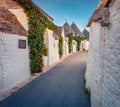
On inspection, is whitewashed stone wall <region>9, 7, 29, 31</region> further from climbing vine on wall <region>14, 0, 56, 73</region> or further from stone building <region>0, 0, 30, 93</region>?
climbing vine on wall <region>14, 0, 56, 73</region>

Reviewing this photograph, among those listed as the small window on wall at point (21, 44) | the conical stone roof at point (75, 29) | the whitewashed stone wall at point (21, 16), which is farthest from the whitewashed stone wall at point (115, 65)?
the conical stone roof at point (75, 29)

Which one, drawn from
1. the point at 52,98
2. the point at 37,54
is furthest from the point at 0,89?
the point at 37,54

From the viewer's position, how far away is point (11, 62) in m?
12.7

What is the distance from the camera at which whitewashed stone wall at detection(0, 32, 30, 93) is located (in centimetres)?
1144

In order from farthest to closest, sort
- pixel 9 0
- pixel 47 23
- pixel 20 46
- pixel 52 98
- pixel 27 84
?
pixel 47 23 < pixel 9 0 < pixel 20 46 < pixel 27 84 < pixel 52 98

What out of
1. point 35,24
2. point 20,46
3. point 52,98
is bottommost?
point 52,98

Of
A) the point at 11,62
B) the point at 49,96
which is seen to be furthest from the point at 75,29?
the point at 49,96

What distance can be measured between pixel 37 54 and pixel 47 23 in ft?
16.1

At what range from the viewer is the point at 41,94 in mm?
10750

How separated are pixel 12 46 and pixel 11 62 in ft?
3.50

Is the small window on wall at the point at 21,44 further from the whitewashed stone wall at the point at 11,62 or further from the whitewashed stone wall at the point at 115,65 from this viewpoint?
the whitewashed stone wall at the point at 115,65

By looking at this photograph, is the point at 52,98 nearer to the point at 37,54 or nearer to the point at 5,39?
the point at 5,39

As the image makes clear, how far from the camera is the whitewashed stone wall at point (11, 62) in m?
11.4

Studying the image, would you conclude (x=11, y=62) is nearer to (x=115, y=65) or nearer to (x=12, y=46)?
(x=12, y=46)
